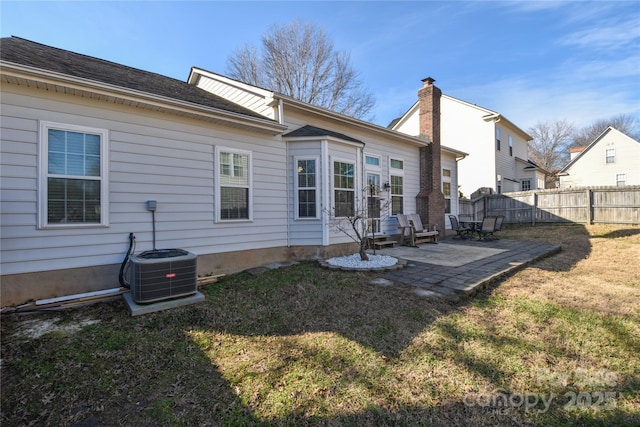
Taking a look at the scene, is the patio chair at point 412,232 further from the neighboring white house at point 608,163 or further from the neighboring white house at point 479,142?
the neighboring white house at point 608,163

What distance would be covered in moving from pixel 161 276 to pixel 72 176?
2264 mm

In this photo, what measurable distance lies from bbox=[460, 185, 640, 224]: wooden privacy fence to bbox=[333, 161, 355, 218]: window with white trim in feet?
32.2

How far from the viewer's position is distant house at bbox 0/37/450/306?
4176 millimetres

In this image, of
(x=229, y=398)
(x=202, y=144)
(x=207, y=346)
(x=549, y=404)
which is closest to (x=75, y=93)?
(x=202, y=144)

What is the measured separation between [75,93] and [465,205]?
657 inches

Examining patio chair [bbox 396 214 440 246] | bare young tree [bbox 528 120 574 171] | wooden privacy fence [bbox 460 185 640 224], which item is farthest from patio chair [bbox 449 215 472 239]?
bare young tree [bbox 528 120 574 171]

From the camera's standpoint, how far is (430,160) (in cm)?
1070

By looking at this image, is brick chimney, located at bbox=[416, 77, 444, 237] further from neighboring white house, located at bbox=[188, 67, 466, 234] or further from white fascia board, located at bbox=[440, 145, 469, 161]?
white fascia board, located at bbox=[440, 145, 469, 161]

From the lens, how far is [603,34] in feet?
26.7

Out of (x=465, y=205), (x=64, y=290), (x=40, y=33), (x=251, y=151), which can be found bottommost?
(x=64, y=290)

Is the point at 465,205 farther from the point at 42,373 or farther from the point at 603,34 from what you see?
the point at 42,373

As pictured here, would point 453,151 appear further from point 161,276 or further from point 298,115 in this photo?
point 161,276

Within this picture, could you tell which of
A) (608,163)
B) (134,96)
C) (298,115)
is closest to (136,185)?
(134,96)

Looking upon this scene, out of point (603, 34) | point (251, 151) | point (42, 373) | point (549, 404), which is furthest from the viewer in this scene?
point (603, 34)
